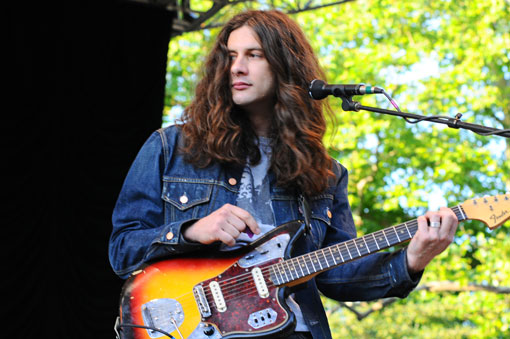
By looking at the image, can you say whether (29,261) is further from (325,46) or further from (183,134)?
(325,46)

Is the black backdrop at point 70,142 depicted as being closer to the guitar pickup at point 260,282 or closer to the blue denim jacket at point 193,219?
the blue denim jacket at point 193,219

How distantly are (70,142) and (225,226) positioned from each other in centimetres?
423

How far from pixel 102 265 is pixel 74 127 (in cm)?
143

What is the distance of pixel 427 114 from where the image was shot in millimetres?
11172

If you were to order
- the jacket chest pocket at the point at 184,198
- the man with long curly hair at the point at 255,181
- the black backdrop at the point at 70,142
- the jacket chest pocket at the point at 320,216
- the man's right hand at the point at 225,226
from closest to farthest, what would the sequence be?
the man's right hand at the point at 225,226 < the man with long curly hair at the point at 255,181 < the jacket chest pocket at the point at 184,198 < the jacket chest pocket at the point at 320,216 < the black backdrop at the point at 70,142

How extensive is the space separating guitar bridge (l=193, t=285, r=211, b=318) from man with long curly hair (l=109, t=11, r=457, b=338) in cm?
15

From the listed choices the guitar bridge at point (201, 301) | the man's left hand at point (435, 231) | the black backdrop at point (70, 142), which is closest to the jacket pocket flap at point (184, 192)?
the guitar bridge at point (201, 301)

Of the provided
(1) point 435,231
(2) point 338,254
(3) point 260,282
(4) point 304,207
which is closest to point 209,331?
(3) point 260,282

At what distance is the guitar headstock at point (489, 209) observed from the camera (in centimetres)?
225

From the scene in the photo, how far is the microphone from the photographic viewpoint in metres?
2.24

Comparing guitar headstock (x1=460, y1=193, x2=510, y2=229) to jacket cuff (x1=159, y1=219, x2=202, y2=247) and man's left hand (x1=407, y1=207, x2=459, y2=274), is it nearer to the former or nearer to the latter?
man's left hand (x1=407, y1=207, x2=459, y2=274)

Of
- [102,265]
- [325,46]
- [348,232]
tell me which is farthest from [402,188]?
[348,232]

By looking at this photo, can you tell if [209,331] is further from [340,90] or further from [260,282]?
[340,90]

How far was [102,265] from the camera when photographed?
20.4 feet
